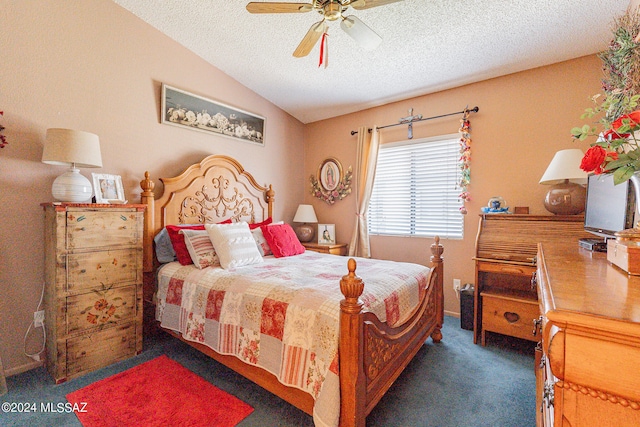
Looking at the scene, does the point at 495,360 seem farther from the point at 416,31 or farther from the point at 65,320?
the point at 65,320

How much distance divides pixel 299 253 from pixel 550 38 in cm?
303

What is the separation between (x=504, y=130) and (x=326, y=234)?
8.05 ft

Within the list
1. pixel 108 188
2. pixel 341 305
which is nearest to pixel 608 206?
pixel 341 305

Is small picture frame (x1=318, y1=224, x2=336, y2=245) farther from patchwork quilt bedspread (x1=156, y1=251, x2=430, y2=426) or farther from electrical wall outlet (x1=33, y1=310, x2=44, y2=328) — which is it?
electrical wall outlet (x1=33, y1=310, x2=44, y2=328)

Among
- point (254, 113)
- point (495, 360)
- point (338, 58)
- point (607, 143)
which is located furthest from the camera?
point (254, 113)

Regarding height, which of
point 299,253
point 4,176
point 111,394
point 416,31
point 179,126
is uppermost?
point 416,31

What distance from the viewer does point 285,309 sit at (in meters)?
1.60

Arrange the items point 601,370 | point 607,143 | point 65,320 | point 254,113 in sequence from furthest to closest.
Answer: point 254,113 < point 65,320 < point 607,143 < point 601,370

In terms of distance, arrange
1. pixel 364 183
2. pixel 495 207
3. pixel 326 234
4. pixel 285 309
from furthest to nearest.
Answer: pixel 326 234, pixel 364 183, pixel 495 207, pixel 285 309

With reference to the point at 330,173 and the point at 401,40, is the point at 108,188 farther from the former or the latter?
the point at 401,40

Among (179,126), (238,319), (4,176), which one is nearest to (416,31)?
(179,126)

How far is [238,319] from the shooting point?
1811mm

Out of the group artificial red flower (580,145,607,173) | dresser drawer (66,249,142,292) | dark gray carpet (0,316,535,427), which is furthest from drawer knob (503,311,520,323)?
dresser drawer (66,249,142,292)

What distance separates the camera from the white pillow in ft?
7.82
